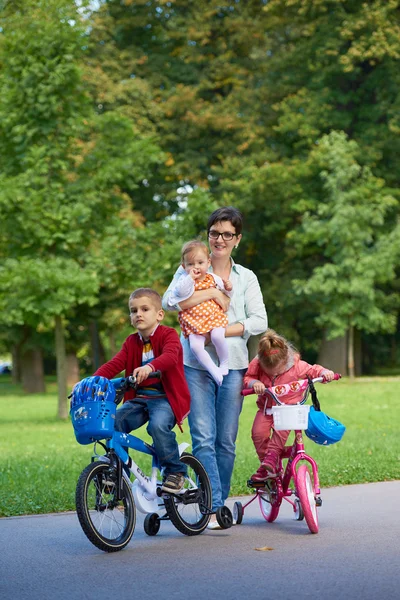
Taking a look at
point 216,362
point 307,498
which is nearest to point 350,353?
point 216,362

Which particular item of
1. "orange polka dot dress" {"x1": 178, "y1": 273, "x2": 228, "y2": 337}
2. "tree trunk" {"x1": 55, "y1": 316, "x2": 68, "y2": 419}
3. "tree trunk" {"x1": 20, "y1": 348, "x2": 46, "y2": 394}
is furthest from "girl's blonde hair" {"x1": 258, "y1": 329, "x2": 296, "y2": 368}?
"tree trunk" {"x1": 20, "y1": 348, "x2": 46, "y2": 394}

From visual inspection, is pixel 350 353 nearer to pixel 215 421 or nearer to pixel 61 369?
pixel 61 369

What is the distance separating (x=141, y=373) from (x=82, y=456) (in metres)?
7.71

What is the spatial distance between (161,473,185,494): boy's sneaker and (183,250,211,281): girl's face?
4.42 ft

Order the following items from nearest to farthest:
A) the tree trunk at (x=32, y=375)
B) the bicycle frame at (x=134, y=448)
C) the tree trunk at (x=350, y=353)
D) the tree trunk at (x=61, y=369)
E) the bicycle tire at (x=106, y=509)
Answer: the bicycle tire at (x=106, y=509) < the bicycle frame at (x=134, y=448) < the tree trunk at (x=61, y=369) < the tree trunk at (x=350, y=353) < the tree trunk at (x=32, y=375)

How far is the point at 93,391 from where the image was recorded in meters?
6.98

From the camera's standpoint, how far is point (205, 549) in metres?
7.07

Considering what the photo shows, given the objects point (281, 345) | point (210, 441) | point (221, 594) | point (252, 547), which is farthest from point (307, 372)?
point (221, 594)

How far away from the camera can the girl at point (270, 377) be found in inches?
314

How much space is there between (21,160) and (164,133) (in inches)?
713

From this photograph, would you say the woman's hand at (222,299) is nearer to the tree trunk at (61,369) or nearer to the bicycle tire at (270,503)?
the bicycle tire at (270,503)

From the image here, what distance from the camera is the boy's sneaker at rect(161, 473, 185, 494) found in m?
7.39

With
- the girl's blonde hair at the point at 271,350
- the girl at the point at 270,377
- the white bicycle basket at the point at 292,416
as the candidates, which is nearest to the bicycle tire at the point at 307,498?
the white bicycle basket at the point at 292,416

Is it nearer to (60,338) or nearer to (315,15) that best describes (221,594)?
(60,338)
